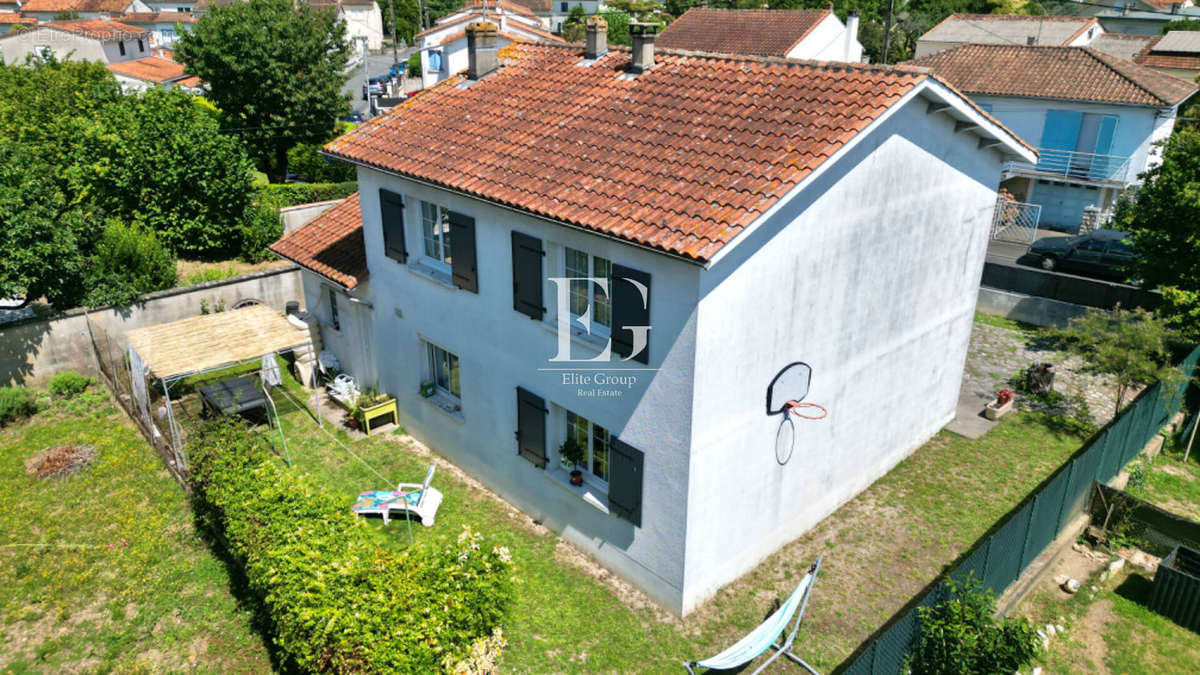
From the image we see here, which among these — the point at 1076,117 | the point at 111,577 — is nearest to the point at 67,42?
the point at 111,577

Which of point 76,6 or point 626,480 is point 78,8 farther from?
point 626,480

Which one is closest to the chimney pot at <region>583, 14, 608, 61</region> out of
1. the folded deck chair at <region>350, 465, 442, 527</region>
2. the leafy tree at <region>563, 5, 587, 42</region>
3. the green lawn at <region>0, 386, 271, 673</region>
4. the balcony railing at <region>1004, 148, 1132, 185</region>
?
the folded deck chair at <region>350, 465, 442, 527</region>

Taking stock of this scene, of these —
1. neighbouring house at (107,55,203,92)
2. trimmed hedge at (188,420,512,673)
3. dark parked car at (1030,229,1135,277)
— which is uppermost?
neighbouring house at (107,55,203,92)

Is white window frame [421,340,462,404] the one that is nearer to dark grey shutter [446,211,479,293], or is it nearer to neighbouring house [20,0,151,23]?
dark grey shutter [446,211,479,293]

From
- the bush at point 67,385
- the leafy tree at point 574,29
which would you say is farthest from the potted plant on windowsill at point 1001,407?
the leafy tree at point 574,29

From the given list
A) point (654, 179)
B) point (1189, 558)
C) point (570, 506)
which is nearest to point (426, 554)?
point (570, 506)
